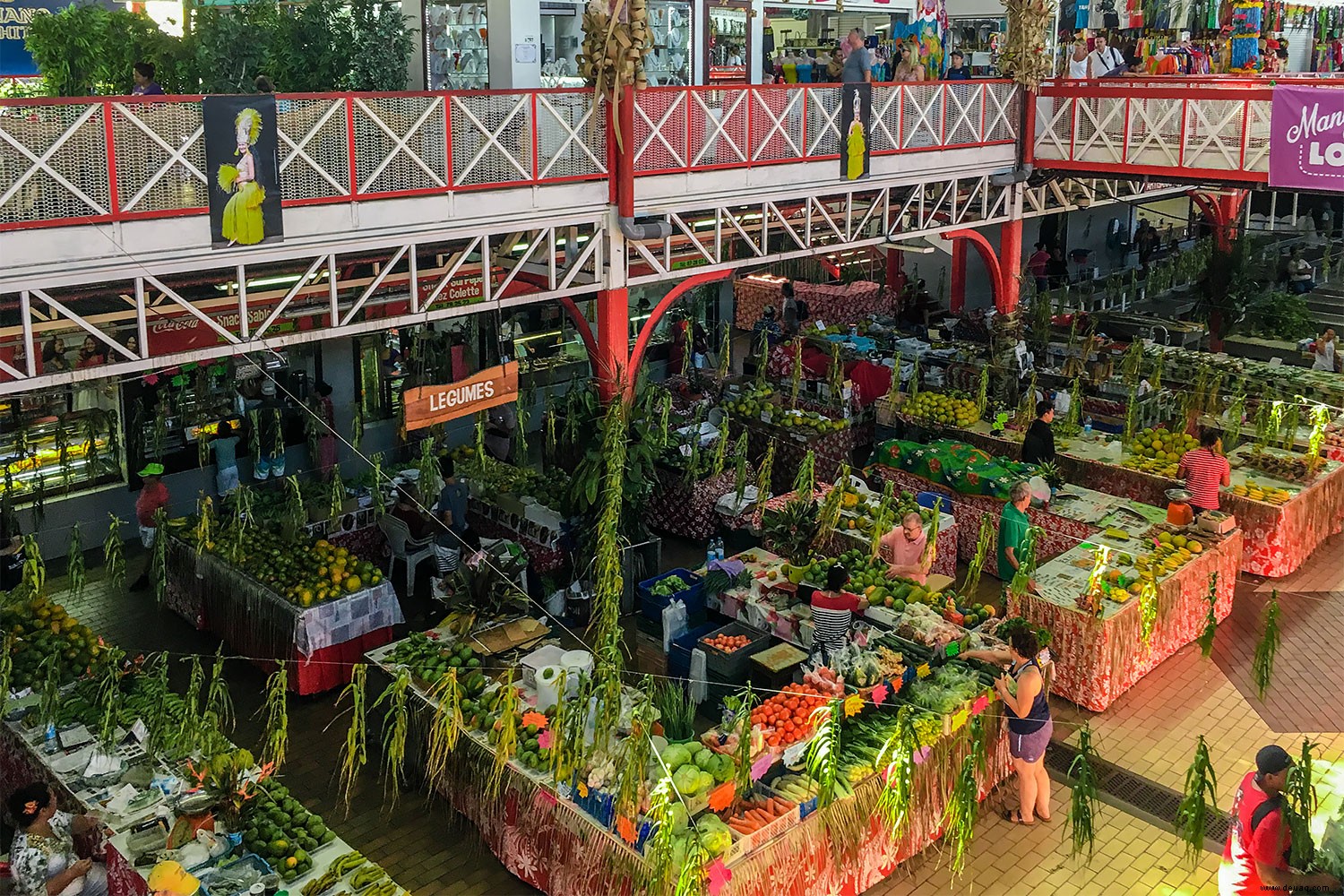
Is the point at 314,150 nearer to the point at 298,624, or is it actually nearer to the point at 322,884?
the point at 298,624

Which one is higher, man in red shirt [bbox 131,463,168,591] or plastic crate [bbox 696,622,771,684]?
man in red shirt [bbox 131,463,168,591]

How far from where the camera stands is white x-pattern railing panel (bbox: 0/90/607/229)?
904 centimetres

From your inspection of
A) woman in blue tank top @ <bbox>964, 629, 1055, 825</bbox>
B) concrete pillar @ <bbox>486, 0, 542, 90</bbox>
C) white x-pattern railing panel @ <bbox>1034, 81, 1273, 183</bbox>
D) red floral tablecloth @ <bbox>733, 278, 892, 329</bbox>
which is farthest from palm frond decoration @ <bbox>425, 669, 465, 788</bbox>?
red floral tablecloth @ <bbox>733, 278, 892, 329</bbox>

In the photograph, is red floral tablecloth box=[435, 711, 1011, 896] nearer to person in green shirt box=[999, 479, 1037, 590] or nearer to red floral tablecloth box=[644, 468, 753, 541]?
person in green shirt box=[999, 479, 1037, 590]

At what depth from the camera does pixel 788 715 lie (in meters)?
A: 8.82

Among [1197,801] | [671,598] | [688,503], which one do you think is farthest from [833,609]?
[688,503]

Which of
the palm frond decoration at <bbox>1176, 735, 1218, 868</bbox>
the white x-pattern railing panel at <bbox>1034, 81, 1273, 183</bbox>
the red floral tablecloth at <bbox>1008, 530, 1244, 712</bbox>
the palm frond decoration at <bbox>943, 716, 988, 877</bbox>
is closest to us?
the palm frond decoration at <bbox>1176, 735, 1218, 868</bbox>

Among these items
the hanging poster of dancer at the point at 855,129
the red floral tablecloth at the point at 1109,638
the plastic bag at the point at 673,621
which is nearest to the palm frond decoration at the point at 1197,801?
the red floral tablecloth at the point at 1109,638

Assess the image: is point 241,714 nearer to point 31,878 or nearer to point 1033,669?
point 31,878

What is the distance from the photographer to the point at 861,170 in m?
15.2

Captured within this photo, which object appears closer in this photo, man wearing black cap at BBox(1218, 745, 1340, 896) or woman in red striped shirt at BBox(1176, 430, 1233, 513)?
man wearing black cap at BBox(1218, 745, 1340, 896)

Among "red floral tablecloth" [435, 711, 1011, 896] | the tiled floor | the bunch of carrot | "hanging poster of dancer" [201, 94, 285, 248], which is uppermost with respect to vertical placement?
"hanging poster of dancer" [201, 94, 285, 248]

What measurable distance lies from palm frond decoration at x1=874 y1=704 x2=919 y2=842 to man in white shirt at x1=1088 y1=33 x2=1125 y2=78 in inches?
Answer: 597

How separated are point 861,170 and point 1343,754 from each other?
817 cm
